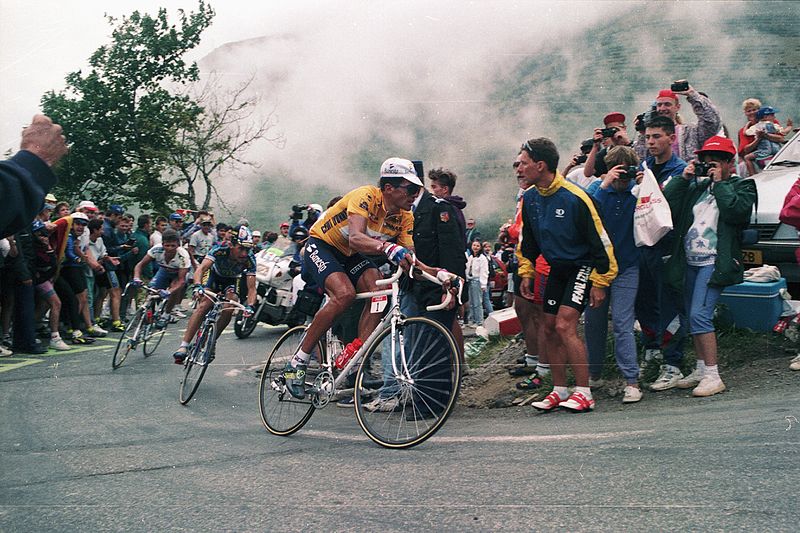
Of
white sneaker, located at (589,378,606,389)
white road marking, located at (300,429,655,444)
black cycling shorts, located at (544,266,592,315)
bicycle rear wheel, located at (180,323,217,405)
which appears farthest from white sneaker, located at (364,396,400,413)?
bicycle rear wheel, located at (180,323,217,405)

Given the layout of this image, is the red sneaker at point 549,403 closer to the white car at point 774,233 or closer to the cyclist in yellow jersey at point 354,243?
the cyclist in yellow jersey at point 354,243

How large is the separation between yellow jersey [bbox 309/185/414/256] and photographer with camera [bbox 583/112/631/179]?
8.10ft

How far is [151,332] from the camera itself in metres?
11.5

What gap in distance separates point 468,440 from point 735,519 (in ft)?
7.55

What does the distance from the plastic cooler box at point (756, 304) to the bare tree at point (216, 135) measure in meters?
6.55

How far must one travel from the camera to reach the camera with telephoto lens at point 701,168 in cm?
648

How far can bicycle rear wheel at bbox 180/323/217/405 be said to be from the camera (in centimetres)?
812

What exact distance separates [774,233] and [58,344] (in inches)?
415

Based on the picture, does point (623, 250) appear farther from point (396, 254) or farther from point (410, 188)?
point (396, 254)

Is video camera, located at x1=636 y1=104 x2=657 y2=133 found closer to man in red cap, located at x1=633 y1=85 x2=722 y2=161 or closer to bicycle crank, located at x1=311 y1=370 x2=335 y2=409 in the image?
man in red cap, located at x1=633 y1=85 x2=722 y2=161

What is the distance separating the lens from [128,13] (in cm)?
620

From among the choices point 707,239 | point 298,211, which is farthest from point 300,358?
point 298,211

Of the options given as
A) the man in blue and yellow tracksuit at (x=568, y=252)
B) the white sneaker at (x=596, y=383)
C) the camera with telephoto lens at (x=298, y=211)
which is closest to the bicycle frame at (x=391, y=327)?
the man in blue and yellow tracksuit at (x=568, y=252)

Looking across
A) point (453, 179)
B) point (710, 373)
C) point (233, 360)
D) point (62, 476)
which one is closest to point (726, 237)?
point (710, 373)
